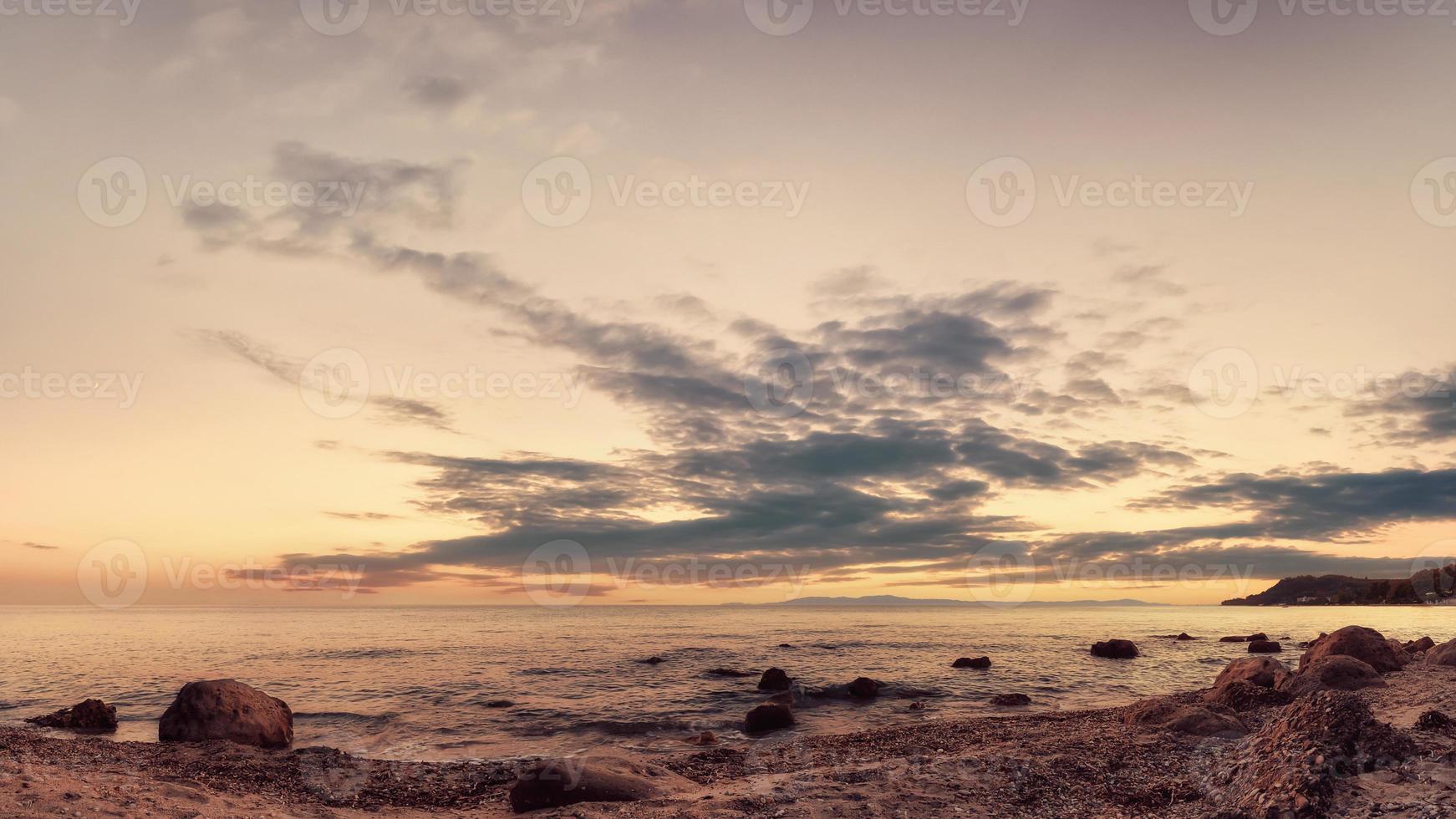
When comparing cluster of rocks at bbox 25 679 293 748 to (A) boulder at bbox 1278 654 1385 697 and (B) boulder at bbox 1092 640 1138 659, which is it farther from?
(B) boulder at bbox 1092 640 1138 659

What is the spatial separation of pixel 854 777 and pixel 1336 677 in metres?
20.8

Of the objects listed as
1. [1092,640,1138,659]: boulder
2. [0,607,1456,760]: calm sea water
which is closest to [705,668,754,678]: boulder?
[0,607,1456,760]: calm sea water

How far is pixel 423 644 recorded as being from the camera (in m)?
69.8

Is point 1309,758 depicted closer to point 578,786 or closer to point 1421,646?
point 578,786

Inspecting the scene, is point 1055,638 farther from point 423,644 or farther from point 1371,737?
point 1371,737

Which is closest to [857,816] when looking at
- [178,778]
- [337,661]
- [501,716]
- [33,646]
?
[178,778]

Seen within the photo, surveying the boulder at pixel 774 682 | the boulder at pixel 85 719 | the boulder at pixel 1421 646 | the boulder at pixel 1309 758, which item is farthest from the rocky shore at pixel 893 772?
the boulder at pixel 1421 646

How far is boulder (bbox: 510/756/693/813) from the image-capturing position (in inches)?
542

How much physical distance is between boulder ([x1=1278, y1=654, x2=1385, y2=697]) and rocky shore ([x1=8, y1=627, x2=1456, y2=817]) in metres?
0.23

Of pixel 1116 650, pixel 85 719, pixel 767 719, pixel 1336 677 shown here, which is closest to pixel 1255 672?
pixel 1336 677

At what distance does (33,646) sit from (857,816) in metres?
91.2

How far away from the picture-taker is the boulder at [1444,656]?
27609mm

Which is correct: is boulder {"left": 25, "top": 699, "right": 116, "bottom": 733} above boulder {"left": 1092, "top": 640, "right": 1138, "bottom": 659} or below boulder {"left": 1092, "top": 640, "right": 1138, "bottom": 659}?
above

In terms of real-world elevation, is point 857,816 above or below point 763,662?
above
